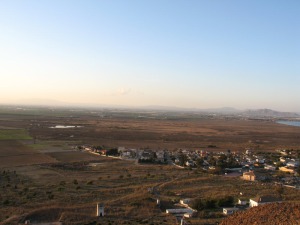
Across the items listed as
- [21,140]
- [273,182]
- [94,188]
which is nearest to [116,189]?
[94,188]

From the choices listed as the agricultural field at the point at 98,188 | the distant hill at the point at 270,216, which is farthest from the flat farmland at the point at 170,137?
the distant hill at the point at 270,216

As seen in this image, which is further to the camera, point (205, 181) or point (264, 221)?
point (205, 181)

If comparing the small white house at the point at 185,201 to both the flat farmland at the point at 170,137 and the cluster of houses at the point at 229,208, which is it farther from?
the flat farmland at the point at 170,137

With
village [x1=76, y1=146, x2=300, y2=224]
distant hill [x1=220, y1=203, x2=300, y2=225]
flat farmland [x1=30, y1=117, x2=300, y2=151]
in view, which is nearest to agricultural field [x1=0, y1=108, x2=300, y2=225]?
village [x1=76, y1=146, x2=300, y2=224]

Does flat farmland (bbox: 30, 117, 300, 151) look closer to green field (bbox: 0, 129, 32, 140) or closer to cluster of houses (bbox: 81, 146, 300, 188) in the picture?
green field (bbox: 0, 129, 32, 140)

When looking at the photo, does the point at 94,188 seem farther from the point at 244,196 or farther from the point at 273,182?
the point at 273,182

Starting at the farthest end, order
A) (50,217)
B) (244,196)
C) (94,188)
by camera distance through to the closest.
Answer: (94,188) < (244,196) < (50,217)
